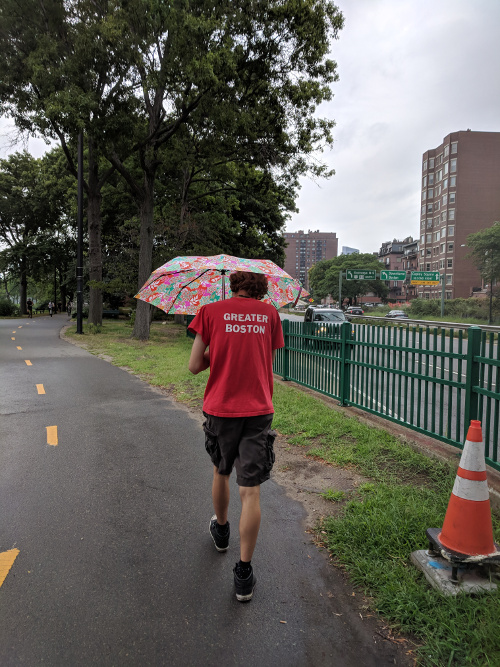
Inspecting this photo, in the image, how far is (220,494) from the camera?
3.02m

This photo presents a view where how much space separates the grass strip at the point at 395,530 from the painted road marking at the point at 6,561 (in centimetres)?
217

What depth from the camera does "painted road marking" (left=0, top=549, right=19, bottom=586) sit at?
2836 millimetres

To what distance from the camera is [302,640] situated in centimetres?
233

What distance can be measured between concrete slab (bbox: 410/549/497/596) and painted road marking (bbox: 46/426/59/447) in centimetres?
448

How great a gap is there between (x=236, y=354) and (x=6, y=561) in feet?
6.88

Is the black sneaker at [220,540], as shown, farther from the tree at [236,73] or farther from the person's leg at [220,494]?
the tree at [236,73]

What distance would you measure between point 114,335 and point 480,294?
59207mm

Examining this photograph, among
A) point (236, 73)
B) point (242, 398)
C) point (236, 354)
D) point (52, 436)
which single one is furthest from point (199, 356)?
point (236, 73)

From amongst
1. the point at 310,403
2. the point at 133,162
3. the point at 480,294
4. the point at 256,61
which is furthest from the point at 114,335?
the point at 480,294

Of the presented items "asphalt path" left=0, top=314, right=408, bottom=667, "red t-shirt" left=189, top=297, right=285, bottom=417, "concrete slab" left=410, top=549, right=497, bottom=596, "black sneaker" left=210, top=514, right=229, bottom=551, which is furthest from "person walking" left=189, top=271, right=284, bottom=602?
"concrete slab" left=410, top=549, right=497, bottom=596

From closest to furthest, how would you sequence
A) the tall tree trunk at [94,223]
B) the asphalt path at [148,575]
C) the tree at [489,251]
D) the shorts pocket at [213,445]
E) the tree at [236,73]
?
the asphalt path at [148,575] < the shorts pocket at [213,445] < the tree at [236,73] < the tall tree trunk at [94,223] < the tree at [489,251]

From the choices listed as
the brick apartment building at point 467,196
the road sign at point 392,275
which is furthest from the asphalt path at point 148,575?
the brick apartment building at point 467,196

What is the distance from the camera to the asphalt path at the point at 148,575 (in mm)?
2250

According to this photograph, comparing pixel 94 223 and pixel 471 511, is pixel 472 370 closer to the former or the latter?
pixel 471 511
